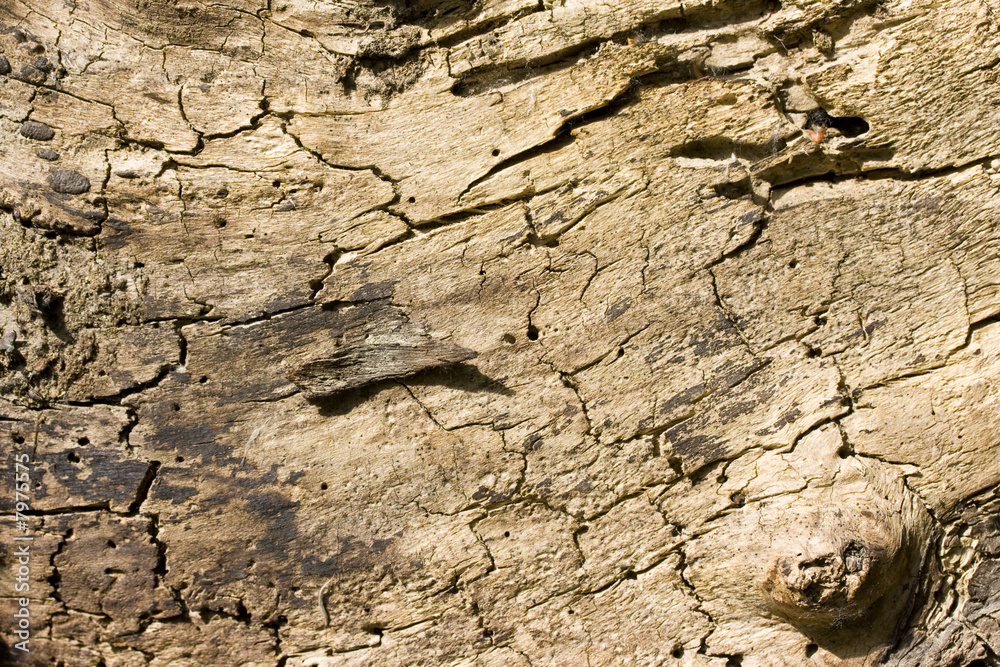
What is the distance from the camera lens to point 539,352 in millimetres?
2248

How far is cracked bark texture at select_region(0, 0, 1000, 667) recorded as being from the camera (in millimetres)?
2070

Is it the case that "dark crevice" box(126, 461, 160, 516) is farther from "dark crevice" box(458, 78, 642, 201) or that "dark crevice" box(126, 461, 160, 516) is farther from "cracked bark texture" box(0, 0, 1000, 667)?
"dark crevice" box(458, 78, 642, 201)

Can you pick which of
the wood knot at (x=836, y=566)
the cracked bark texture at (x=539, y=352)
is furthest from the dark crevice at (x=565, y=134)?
the wood knot at (x=836, y=566)

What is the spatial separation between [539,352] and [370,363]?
0.62 metres

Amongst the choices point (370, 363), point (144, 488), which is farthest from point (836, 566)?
point (144, 488)

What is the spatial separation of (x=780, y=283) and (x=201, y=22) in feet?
8.08

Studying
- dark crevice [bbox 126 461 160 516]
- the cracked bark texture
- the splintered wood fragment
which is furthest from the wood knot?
dark crevice [bbox 126 461 160 516]

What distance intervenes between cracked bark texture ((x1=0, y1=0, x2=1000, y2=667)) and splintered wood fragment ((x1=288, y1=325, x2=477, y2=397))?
0.02 m

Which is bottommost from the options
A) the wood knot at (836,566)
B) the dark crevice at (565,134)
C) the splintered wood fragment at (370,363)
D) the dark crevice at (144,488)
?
the wood knot at (836,566)

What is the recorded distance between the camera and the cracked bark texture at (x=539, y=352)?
2070 millimetres

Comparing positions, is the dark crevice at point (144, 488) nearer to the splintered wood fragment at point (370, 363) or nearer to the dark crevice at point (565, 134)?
the splintered wood fragment at point (370, 363)

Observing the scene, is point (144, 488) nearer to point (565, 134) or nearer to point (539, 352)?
point (539, 352)

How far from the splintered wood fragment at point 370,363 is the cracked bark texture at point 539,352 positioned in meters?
0.02

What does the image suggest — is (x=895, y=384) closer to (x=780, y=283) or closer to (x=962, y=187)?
(x=780, y=283)
